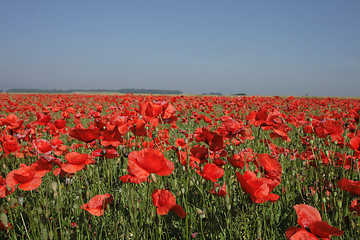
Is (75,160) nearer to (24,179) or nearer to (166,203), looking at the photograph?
(24,179)

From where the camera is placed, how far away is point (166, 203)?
45.5 inches

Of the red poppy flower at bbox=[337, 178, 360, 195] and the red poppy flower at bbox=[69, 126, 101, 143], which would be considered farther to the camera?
the red poppy flower at bbox=[69, 126, 101, 143]

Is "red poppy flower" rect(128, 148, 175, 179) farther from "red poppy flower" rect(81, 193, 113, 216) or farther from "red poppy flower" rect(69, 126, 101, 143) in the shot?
"red poppy flower" rect(69, 126, 101, 143)

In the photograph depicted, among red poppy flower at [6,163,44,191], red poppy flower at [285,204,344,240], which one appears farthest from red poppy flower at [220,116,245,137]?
red poppy flower at [6,163,44,191]

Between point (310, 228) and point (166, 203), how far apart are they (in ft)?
1.96

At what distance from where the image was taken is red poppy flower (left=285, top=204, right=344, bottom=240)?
794 millimetres

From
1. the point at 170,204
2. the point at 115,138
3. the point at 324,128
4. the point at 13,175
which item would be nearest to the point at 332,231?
the point at 170,204

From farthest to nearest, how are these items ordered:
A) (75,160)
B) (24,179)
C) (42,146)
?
(42,146) → (75,160) → (24,179)

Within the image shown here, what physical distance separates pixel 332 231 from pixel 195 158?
86 cm

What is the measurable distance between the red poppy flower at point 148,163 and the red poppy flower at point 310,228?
0.48 meters

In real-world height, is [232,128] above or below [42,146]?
above

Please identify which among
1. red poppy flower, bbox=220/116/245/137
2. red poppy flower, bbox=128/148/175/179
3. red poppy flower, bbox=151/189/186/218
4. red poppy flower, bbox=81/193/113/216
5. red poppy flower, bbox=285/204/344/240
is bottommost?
red poppy flower, bbox=81/193/113/216

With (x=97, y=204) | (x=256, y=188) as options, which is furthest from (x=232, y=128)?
(x=97, y=204)

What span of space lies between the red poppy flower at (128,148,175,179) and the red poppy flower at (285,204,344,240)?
0.48m
